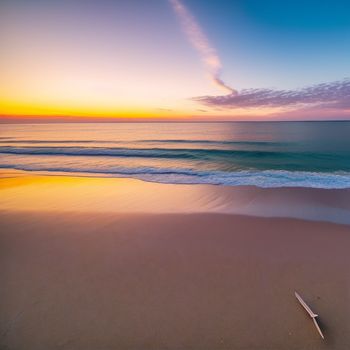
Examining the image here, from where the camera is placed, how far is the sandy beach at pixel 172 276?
2.56 meters

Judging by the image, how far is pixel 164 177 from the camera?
11.0 meters

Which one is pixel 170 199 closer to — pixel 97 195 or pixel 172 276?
pixel 97 195

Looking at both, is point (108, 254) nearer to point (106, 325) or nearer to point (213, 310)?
point (106, 325)

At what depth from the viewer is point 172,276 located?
3.48 meters

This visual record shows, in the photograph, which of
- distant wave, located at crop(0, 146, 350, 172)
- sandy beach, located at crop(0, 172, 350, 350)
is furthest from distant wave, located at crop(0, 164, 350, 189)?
sandy beach, located at crop(0, 172, 350, 350)

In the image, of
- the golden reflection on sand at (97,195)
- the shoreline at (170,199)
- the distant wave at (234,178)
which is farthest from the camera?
the distant wave at (234,178)

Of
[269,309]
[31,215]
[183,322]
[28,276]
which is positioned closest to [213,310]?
[183,322]

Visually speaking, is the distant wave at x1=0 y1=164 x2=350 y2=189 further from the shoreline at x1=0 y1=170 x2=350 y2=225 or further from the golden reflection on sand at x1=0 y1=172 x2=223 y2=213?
the golden reflection on sand at x1=0 y1=172 x2=223 y2=213

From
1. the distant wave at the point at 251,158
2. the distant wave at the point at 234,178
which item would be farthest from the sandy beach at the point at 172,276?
the distant wave at the point at 251,158

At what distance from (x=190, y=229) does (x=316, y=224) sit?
3091mm

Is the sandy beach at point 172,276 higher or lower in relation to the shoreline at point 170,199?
higher

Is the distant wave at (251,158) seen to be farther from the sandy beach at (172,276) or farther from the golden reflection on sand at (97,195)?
the sandy beach at (172,276)

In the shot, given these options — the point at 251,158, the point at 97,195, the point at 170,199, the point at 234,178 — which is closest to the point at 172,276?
the point at 170,199

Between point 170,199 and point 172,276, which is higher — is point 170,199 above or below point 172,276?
below
